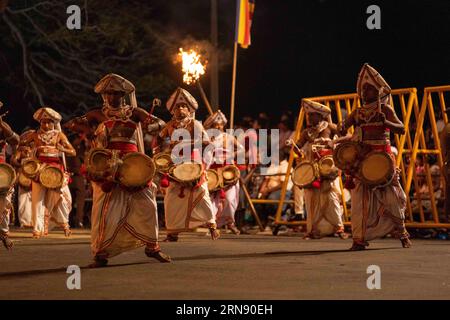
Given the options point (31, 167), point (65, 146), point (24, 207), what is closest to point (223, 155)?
point (65, 146)

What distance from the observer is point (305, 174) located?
15.2 m

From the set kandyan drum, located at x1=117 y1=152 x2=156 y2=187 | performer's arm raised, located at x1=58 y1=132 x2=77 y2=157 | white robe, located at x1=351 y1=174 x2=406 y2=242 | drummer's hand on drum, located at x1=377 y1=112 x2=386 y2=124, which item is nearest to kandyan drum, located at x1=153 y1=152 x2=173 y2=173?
performer's arm raised, located at x1=58 y1=132 x2=77 y2=157

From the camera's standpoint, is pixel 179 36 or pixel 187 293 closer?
pixel 187 293

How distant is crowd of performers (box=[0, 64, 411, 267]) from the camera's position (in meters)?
10.1

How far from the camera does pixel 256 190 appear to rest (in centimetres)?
2066

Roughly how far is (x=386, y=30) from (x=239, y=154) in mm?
6151

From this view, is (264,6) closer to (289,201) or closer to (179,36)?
(179,36)

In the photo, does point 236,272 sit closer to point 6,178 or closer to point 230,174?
point 6,178

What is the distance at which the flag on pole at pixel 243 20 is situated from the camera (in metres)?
19.4

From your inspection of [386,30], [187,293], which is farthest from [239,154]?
[187,293]

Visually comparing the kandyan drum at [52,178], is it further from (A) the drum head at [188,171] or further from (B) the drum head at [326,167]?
(B) the drum head at [326,167]

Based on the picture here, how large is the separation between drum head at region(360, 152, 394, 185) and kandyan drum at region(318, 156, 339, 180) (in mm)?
2868

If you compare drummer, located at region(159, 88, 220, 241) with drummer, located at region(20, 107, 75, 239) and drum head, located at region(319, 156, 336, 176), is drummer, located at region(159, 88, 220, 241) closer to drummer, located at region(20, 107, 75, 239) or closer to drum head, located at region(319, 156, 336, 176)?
drum head, located at region(319, 156, 336, 176)

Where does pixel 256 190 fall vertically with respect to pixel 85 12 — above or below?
below
